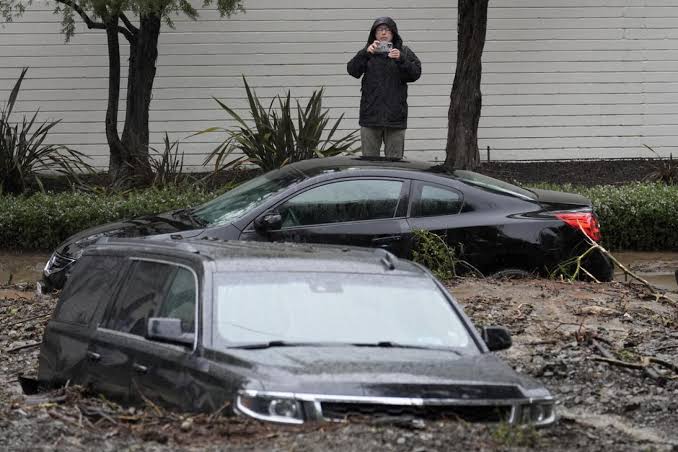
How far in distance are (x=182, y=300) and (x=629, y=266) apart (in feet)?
28.7

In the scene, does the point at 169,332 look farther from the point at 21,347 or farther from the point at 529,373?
the point at 21,347

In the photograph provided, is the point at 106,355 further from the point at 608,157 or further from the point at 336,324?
the point at 608,157

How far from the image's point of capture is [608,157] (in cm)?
1944

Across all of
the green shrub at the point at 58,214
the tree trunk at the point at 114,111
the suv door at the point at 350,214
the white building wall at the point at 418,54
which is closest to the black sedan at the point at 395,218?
the suv door at the point at 350,214

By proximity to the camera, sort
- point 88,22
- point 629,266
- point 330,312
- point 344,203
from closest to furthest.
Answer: point 330,312 → point 344,203 → point 629,266 → point 88,22

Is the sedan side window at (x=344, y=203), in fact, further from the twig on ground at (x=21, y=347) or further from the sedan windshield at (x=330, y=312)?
the sedan windshield at (x=330, y=312)

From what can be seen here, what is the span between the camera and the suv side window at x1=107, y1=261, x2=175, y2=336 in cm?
670

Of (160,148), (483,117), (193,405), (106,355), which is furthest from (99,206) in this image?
(193,405)

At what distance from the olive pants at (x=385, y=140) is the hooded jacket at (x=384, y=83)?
12 centimetres

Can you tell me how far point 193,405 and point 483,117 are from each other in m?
13.8

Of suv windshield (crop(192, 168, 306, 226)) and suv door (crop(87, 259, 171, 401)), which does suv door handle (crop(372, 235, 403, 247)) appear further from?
suv door (crop(87, 259, 171, 401))

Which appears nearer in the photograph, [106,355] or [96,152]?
[106,355]

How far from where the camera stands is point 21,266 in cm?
1395

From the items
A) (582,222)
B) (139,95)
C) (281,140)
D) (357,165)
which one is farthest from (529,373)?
(139,95)
